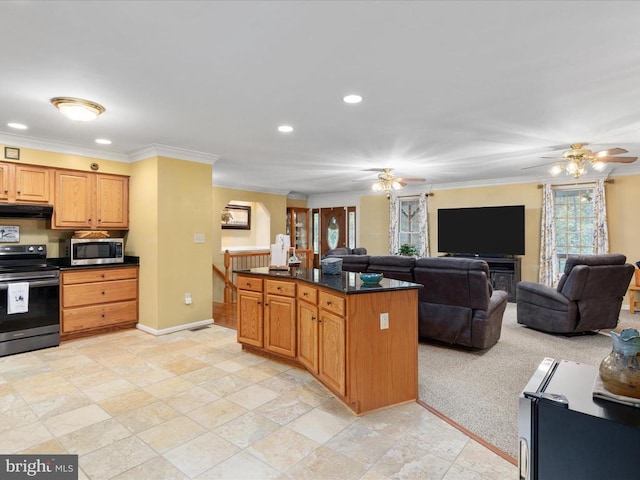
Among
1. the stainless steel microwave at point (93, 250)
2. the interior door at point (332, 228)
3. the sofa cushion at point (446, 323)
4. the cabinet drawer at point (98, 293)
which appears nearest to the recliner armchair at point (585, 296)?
Answer: the sofa cushion at point (446, 323)

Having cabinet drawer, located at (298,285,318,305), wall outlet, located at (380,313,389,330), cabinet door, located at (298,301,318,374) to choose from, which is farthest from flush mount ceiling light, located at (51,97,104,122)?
wall outlet, located at (380,313,389,330)

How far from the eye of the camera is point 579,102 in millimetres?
3146

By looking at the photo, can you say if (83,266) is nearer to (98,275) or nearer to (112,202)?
(98,275)

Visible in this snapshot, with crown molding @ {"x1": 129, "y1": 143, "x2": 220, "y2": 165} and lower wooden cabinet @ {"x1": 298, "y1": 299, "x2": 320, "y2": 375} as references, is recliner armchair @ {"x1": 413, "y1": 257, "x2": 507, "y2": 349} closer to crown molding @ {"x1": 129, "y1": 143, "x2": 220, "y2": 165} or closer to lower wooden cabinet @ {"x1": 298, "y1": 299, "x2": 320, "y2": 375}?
lower wooden cabinet @ {"x1": 298, "y1": 299, "x2": 320, "y2": 375}

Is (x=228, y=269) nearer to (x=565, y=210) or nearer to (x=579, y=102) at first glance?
(x=579, y=102)

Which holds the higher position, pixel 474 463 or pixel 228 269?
pixel 228 269

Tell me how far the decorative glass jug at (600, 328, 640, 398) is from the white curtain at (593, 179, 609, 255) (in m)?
6.70

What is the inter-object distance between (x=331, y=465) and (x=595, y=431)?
1.56 meters

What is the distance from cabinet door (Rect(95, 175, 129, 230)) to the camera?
16.3 ft

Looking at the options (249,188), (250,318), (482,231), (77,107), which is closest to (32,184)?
(77,107)

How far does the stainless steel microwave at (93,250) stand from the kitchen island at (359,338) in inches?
116

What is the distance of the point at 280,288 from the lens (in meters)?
3.64

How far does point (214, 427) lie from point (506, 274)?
6477 millimetres

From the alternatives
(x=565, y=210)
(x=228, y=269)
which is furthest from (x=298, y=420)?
(x=565, y=210)
